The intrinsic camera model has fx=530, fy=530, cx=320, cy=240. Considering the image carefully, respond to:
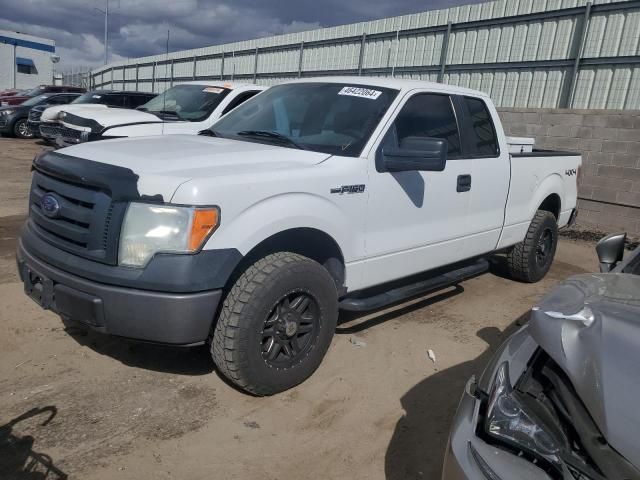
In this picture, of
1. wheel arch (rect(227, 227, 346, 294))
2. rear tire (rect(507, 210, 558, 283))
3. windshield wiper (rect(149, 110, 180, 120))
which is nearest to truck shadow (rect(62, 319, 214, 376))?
wheel arch (rect(227, 227, 346, 294))

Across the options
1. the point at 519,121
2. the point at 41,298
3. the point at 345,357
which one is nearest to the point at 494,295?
the point at 345,357

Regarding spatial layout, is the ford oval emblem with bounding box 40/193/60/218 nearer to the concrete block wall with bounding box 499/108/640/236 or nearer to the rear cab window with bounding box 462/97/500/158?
the rear cab window with bounding box 462/97/500/158

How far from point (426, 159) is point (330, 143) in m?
0.65

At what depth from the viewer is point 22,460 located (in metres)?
2.49

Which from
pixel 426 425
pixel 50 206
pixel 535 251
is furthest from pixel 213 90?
pixel 426 425

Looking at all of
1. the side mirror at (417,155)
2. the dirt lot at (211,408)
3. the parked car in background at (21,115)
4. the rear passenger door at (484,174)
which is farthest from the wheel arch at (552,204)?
the parked car in background at (21,115)

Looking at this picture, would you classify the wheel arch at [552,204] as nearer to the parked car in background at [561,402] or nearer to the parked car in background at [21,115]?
the parked car in background at [561,402]

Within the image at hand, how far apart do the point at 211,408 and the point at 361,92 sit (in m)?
2.43

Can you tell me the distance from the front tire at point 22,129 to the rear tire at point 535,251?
1763 centimetres

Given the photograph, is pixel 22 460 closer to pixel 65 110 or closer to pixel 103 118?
pixel 103 118

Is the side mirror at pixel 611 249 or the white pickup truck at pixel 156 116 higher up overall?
the white pickup truck at pixel 156 116

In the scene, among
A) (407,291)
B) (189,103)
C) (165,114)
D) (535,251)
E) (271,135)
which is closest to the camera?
(271,135)

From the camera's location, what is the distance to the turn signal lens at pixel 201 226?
264 centimetres

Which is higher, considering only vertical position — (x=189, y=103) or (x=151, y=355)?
(x=189, y=103)
